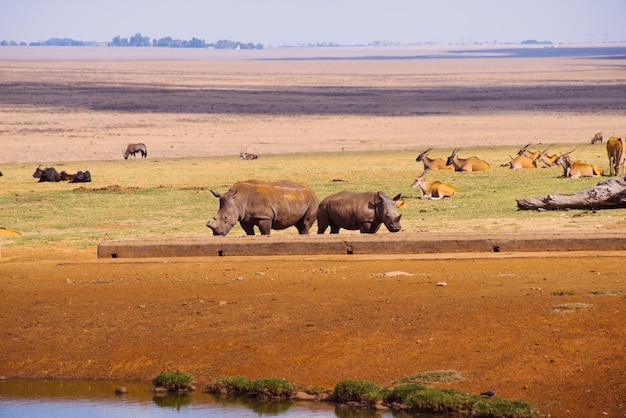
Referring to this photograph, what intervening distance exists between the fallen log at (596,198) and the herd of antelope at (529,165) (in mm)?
4678

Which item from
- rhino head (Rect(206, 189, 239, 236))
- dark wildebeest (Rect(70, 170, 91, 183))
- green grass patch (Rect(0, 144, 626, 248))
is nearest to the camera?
rhino head (Rect(206, 189, 239, 236))

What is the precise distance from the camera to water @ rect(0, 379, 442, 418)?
389 inches

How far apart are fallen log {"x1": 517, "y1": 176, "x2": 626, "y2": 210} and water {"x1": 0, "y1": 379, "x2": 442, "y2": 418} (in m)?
12.5

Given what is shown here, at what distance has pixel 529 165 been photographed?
32.5 metres

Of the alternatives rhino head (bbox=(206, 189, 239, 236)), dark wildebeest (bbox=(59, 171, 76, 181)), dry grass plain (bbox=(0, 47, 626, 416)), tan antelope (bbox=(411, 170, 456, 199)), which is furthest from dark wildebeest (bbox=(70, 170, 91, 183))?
rhino head (bbox=(206, 189, 239, 236))

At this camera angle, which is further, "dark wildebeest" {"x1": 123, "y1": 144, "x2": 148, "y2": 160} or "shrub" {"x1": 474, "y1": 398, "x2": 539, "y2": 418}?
"dark wildebeest" {"x1": 123, "y1": 144, "x2": 148, "y2": 160}

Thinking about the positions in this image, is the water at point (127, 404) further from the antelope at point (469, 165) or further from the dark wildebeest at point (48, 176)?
the antelope at point (469, 165)

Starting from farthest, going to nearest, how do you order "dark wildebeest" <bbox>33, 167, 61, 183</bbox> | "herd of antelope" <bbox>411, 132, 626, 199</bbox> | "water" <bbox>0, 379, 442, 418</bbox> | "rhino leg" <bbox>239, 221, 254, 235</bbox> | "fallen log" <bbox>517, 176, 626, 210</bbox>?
"dark wildebeest" <bbox>33, 167, 61, 183</bbox> < "herd of antelope" <bbox>411, 132, 626, 199</bbox> < "fallen log" <bbox>517, 176, 626, 210</bbox> < "rhino leg" <bbox>239, 221, 254, 235</bbox> < "water" <bbox>0, 379, 442, 418</bbox>

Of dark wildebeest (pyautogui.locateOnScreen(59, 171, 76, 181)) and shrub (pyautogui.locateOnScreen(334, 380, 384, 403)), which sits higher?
dark wildebeest (pyautogui.locateOnScreen(59, 171, 76, 181))

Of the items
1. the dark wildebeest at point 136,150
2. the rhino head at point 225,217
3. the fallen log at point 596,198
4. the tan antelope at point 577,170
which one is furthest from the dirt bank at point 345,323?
the dark wildebeest at point 136,150

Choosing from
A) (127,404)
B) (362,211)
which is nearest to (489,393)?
(127,404)

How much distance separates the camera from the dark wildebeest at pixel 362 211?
17.8 metres

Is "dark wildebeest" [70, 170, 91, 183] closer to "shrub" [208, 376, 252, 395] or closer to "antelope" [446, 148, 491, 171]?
"antelope" [446, 148, 491, 171]

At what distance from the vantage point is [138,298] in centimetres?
1323
